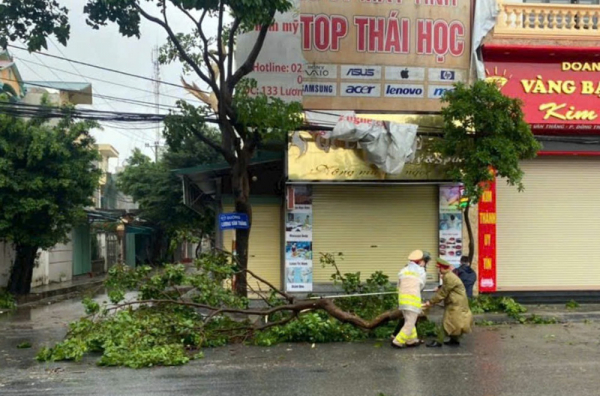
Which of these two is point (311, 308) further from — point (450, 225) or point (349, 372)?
point (450, 225)

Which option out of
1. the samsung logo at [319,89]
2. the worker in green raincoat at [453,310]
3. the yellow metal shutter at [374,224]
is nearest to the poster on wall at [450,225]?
the yellow metal shutter at [374,224]

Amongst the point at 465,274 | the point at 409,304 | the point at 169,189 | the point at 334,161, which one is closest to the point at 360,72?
the point at 334,161

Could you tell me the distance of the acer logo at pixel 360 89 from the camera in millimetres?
14367

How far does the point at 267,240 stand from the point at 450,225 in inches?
175

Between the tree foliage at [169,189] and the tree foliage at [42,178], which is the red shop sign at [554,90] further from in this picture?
the tree foliage at [169,189]

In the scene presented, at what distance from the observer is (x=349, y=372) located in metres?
8.13

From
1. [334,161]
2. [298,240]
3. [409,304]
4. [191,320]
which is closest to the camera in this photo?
[409,304]

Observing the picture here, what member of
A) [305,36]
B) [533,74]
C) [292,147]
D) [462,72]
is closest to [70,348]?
[292,147]

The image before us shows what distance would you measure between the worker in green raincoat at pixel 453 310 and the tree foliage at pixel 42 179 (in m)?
12.2

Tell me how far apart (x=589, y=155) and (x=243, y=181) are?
8.42 meters

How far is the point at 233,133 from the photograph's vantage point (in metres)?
12.7

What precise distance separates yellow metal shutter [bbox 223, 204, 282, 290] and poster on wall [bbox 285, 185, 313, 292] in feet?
2.81

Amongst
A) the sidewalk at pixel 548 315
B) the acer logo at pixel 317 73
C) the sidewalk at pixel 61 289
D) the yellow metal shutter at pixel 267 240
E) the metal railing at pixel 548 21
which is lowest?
the sidewalk at pixel 61 289

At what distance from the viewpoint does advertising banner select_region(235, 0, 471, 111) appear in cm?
1413
